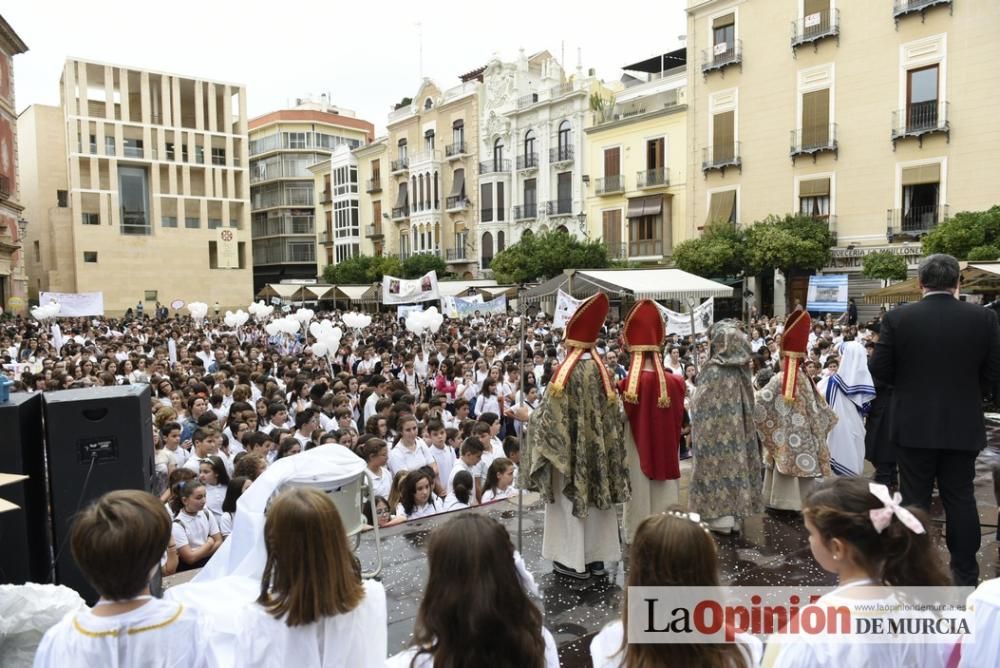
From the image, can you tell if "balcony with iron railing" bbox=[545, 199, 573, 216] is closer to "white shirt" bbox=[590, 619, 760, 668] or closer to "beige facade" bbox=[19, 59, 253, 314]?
"beige facade" bbox=[19, 59, 253, 314]

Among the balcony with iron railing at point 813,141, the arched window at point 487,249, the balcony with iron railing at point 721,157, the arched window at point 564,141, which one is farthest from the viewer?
the arched window at point 487,249

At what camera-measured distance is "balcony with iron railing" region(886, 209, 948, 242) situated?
25516 mm

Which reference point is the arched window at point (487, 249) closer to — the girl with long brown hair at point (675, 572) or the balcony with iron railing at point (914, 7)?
the balcony with iron railing at point (914, 7)

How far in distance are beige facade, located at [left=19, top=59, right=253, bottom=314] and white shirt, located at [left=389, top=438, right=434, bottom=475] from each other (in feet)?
155

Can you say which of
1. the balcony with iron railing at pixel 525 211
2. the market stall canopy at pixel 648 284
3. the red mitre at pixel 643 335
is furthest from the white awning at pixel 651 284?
the balcony with iron railing at pixel 525 211

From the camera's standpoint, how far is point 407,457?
7.25 metres

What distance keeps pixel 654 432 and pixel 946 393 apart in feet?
5.69

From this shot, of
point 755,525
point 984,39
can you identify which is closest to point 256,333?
point 755,525

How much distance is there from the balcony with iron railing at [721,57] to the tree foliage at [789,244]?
7.20 meters

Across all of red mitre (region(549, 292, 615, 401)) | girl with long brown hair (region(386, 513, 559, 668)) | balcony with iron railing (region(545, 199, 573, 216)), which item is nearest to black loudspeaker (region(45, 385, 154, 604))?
red mitre (region(549, 292, 615, 401))

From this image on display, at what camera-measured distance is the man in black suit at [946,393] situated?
13.3 ft

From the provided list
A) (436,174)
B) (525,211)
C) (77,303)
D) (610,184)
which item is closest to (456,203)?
(436,174)

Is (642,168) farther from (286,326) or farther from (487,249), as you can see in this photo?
(286,326)

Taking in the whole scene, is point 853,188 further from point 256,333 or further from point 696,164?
point 256,333
